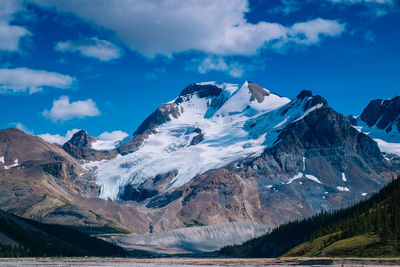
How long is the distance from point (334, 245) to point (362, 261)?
98.2 feet

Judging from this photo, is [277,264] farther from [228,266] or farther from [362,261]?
[362,261]

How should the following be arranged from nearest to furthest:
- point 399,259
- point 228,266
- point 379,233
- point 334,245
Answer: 1. point 399,259
2. point 379,233
3. point 334,245
4. point 228,266

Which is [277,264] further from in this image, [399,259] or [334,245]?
[399,259]

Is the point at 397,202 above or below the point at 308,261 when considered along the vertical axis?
above

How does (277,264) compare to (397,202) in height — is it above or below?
below

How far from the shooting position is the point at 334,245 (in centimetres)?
17362

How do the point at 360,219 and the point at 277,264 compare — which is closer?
the point at 277,264

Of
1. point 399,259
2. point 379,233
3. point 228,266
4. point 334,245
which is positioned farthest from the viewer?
point 228,266

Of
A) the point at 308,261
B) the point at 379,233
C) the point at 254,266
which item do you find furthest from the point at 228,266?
the point at 379,233

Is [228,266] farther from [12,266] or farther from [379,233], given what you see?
[12,266]

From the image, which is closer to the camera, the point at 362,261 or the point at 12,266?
the point at 362,261

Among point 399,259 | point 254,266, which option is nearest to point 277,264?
Answer: point 254,266

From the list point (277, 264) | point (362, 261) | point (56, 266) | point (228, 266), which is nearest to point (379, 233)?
point (362, 261)

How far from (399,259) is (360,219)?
5644cm
